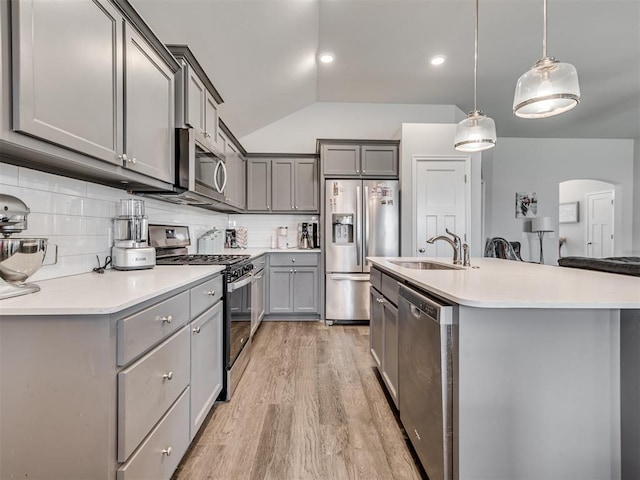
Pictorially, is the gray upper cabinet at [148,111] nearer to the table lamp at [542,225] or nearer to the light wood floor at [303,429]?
the light wood floor at [303,429]

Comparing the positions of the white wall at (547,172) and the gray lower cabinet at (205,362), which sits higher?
the white wall at (547,172)

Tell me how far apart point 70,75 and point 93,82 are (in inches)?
5.3

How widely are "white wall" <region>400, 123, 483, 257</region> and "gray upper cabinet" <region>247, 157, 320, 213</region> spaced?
3.89 feet

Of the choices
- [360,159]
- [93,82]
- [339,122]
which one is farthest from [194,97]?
[339,122]

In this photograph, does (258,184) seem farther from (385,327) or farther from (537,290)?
(537,290)

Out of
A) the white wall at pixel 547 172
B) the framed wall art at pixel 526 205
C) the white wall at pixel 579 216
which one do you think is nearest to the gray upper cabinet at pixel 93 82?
the white wall at pixel 547 172

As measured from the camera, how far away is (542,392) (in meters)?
1.14

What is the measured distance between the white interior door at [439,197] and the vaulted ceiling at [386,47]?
1120 mm

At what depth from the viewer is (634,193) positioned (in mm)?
6297

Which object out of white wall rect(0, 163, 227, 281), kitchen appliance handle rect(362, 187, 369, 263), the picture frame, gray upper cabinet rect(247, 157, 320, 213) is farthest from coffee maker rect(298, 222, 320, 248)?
the picture frame

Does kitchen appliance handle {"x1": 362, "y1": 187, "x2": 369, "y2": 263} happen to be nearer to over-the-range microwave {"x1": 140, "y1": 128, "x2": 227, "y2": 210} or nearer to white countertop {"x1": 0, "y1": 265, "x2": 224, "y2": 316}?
over-the-range microwave {"x1": 140, "y1": 128, "x2": 227, "y2": 210}

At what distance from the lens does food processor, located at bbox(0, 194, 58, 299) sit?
104 centimetres

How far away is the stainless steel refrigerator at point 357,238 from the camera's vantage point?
13.1 ft

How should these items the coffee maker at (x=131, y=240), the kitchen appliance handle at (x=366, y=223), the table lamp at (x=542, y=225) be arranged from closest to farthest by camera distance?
the coffee maker at (x=131, y=240)
the kitchen appliance handle at (x=366, y=223)
the table lamp at (x=542, y=225)
